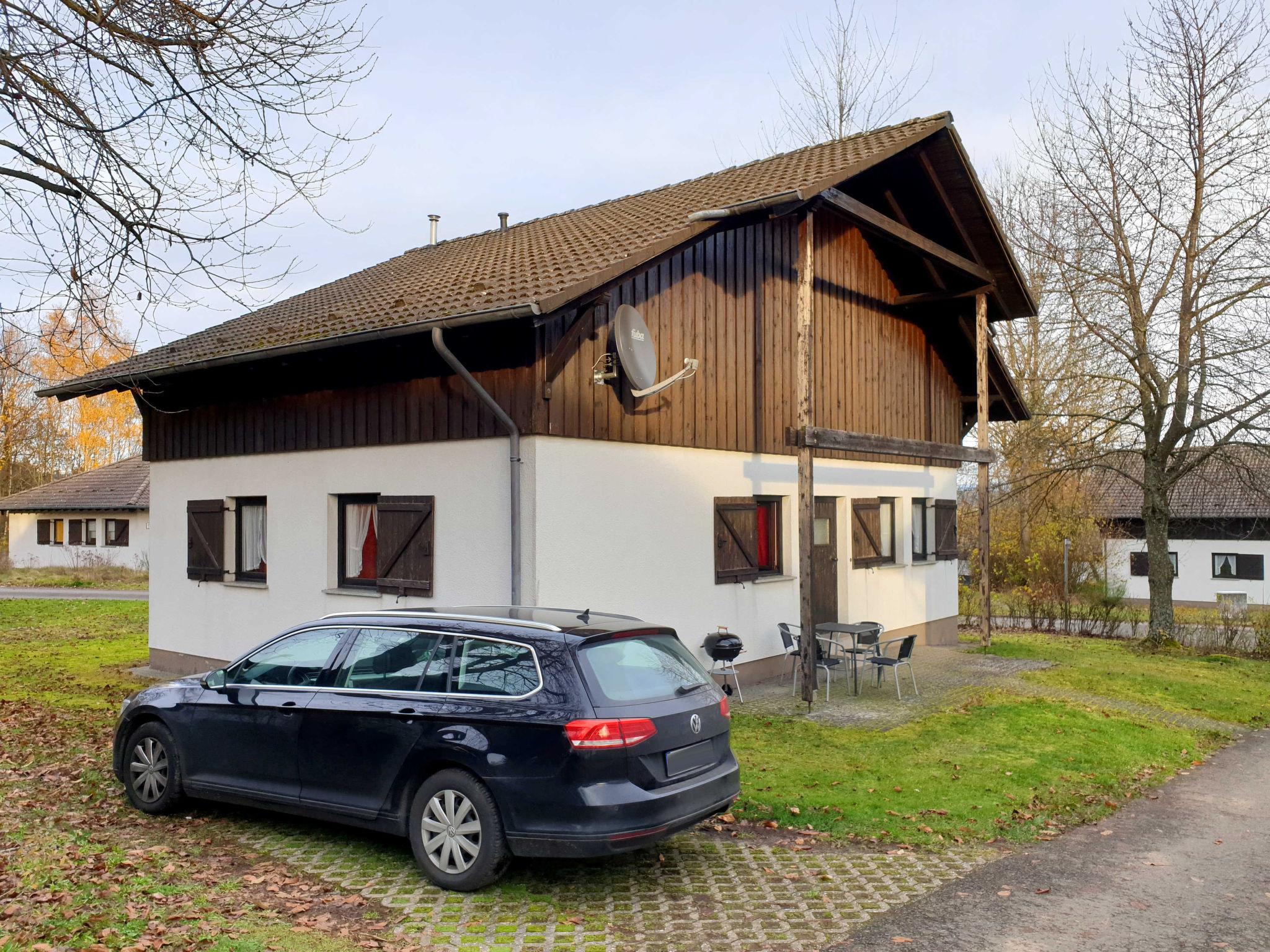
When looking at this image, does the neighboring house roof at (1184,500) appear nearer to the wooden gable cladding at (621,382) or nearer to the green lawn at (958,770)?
the wooden gable cladding at (621,382)

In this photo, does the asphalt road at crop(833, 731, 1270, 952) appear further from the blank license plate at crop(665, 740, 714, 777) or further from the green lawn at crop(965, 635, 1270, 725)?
the green lawn at crop(965, 635, 1270, 725)

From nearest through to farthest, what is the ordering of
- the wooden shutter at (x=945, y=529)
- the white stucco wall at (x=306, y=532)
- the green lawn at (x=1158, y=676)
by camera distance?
the white stucco wall at (x=306, y=532), the green lawn at (x=1158, y=676), the wooden shutter at (x=945, y=529)

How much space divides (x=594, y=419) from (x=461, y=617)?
176 inches

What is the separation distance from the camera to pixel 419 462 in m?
10.4

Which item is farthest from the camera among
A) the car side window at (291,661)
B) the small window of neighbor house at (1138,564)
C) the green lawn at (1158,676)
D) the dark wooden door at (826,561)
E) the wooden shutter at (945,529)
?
the small window of neighbor house at (1138,564)

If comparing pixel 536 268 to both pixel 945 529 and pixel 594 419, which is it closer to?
pixel 594 419

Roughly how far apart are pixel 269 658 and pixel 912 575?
11680 mm

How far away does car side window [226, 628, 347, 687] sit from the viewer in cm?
618

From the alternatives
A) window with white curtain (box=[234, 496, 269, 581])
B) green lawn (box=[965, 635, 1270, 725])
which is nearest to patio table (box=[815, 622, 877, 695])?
green lawn (box=[965, 635, 1270, 725])

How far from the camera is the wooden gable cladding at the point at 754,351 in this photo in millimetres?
10203

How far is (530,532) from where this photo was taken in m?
9.45

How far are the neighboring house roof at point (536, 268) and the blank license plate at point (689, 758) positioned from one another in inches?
167

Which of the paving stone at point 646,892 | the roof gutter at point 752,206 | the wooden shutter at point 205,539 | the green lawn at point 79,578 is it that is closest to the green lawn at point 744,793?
the paving stone at point 646,892

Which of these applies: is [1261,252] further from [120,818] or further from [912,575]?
[120,818]
